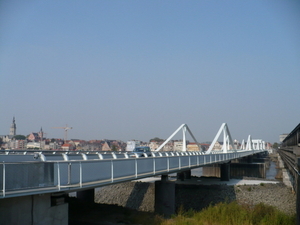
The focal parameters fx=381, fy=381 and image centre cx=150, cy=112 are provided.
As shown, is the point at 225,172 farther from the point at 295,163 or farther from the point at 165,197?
the point at 165,197

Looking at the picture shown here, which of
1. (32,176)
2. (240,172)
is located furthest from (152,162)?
(240,172)

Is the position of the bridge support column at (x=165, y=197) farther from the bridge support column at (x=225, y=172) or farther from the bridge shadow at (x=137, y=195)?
the bridge support column at (x=225, y=172)

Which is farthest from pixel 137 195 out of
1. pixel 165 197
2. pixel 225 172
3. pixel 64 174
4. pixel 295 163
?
pixel 64 174

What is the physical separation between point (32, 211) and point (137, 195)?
30.3m

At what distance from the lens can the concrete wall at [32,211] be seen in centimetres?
1215

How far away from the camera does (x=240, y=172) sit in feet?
314

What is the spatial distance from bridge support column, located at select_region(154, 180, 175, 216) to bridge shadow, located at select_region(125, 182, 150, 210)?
38.0ft

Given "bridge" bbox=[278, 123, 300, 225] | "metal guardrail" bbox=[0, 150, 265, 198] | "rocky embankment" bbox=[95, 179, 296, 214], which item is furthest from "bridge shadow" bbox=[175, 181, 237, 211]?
"metal guardrail" bbox=[0, 150, 265, 198]

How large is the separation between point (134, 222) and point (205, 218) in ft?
16.4

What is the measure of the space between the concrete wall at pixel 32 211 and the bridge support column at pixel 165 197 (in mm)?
14868

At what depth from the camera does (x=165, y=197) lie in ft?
95.3

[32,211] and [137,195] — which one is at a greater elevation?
[32,211]

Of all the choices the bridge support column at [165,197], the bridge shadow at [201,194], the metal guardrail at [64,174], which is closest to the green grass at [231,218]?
the metal guardrail at [64,174]

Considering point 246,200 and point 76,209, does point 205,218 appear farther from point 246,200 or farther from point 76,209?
point 246,200
